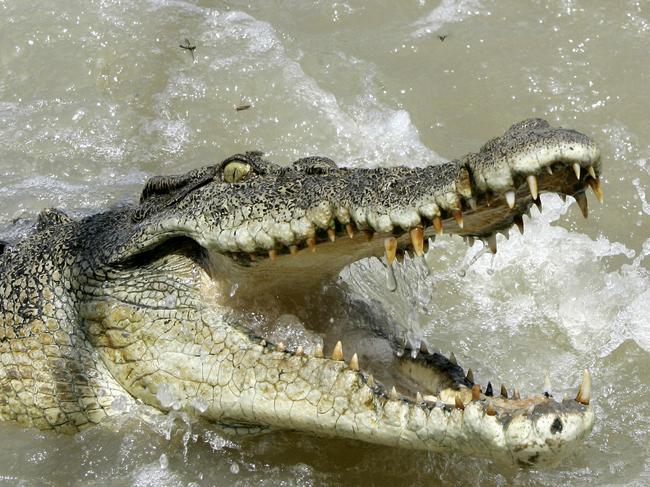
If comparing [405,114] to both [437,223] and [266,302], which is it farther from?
[437,223]

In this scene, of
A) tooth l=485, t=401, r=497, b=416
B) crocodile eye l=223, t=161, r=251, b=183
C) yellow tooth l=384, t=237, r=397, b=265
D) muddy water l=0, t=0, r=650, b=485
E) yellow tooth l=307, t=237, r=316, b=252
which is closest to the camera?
tooth l=485, t=401, r=497, b=416

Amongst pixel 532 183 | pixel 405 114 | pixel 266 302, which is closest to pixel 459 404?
pixel 532 183

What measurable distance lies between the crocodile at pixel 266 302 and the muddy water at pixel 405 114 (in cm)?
87

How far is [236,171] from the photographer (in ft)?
13.5

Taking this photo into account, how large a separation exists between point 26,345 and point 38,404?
279 millimetres

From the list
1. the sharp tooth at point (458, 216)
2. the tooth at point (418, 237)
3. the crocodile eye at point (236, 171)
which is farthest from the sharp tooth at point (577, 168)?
the crocodile eye at point (236, 171)

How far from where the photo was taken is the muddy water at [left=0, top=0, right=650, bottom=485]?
549 centimetres

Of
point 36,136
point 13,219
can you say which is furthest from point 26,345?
point 36,136

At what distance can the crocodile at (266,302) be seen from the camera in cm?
322

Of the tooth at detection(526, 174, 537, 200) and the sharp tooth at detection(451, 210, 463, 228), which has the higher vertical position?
the tooth at detection(526, 174, 537, 200)

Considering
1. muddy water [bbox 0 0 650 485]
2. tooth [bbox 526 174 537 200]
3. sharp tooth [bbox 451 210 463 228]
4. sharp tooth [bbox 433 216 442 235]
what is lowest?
muddy water [bbox 0 0 650 485]

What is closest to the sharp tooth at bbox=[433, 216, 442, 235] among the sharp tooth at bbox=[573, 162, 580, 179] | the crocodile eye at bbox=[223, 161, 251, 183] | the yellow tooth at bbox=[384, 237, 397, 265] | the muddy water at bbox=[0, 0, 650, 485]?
the yellow tooth at bbox=[384, 237, 397, 265]

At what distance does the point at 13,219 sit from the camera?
650cm

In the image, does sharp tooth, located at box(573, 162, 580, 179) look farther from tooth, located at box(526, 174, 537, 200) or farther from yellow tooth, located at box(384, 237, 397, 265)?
yellow tooth, located at box(384, 237, 397, 265)
